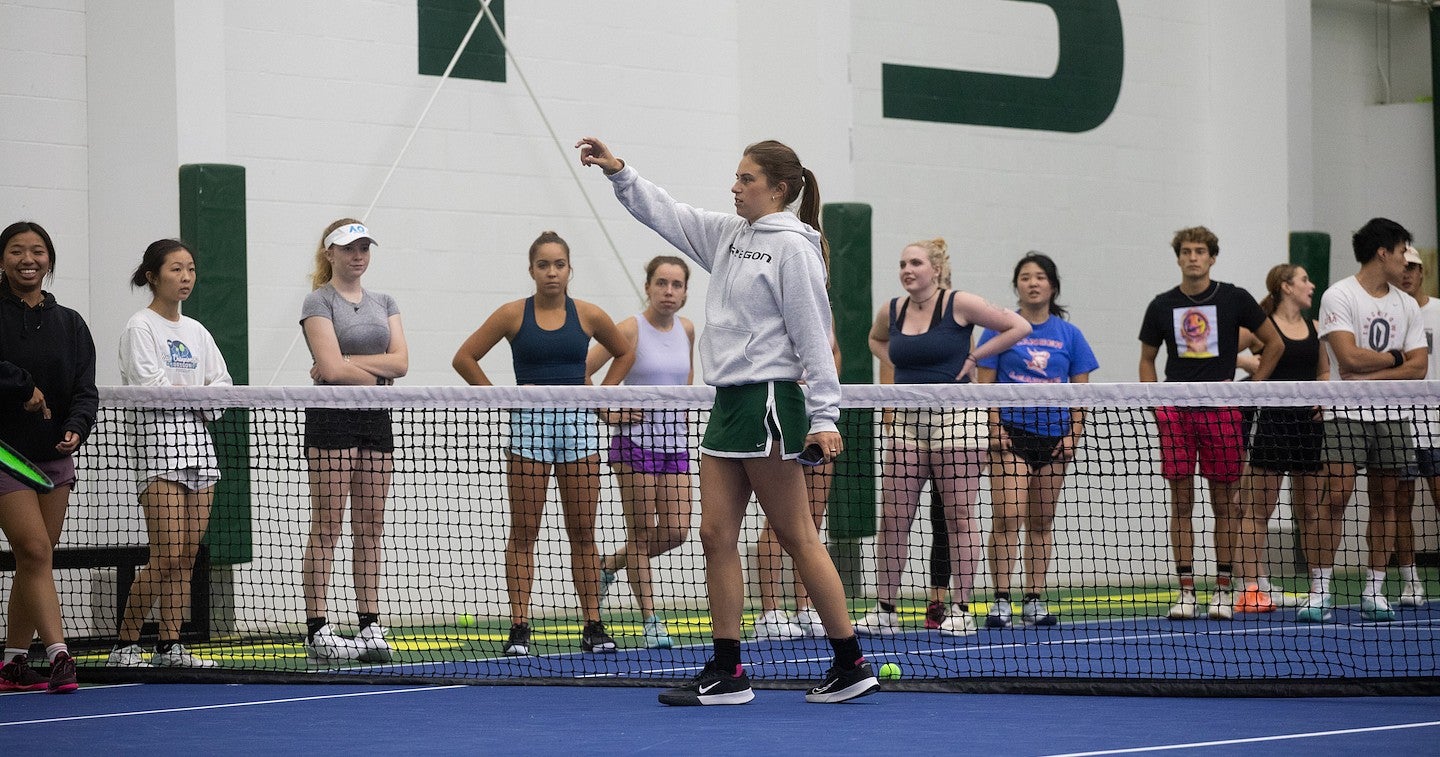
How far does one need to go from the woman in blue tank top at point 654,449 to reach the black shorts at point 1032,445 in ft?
5.08

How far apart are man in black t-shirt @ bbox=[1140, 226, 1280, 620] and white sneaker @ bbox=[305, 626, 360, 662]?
3928 mm

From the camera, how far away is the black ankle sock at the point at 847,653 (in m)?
5.96

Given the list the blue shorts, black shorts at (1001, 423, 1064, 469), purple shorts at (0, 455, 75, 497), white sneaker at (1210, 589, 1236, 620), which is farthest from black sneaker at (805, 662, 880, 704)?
white sneaker at (1210, 589, 1236, 620)

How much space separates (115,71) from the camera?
8.56m

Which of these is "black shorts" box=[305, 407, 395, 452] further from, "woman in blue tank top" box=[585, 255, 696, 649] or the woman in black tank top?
the woman in black tank top

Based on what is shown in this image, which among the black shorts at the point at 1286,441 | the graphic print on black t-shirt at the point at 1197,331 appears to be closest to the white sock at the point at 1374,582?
the black shorts at the point at 1286,441

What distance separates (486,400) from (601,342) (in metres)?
1.33

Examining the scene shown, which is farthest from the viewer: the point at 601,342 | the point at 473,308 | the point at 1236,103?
the point at 1236,103

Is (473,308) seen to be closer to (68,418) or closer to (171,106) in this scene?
(171,106)

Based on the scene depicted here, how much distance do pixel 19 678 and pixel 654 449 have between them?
2698mm

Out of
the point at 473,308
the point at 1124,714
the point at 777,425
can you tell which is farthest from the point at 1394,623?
the point at 473,308

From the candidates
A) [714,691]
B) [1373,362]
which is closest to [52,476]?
[714,691]

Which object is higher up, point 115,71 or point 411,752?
point 115,71

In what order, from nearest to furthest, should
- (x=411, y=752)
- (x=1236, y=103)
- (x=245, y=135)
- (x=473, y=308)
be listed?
(x=411, y=752), (x=245, y=135), (x=473, y=308), (x=1236, y=103)
